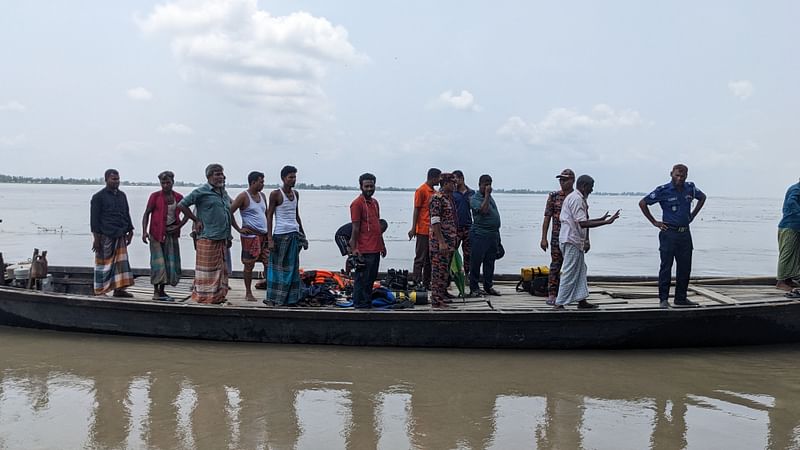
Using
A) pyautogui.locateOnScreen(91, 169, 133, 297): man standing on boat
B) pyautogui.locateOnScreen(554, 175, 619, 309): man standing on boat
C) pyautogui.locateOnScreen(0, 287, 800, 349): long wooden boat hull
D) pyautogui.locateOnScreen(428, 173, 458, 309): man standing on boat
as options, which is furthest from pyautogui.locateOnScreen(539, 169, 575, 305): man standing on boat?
pyautogui.locateOnScreen(91, 169, 133, 297): man standing on boat

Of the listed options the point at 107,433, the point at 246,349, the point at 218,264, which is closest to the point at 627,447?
the point at 107,433

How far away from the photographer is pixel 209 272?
6918 millimetres

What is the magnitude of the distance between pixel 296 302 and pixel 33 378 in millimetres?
2536

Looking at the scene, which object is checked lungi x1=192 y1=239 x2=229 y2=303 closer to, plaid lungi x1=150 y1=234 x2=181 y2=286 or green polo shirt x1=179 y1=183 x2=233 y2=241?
green polo shirt x1=179 y1=183 x2=233 y2=241

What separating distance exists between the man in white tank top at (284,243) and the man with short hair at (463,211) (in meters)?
1.92

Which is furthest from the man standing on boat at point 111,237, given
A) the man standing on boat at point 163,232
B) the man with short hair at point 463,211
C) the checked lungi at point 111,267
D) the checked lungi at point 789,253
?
the checked lungi at point 789,253

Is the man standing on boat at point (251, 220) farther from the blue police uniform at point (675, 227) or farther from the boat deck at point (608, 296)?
the blue police uniform at point (675, 227)

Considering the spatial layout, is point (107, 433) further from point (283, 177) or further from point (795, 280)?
point (795, 280)

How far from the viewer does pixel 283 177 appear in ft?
22.1

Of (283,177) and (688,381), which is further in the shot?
(283,177)

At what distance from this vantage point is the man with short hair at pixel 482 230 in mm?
7473

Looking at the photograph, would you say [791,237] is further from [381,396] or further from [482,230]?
[381,396]

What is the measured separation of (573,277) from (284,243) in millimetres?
3002

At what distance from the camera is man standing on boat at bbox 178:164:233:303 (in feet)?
22.3
